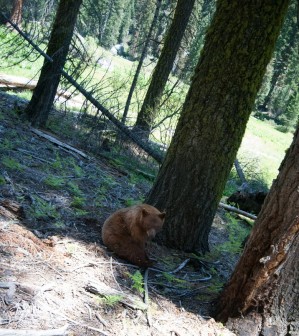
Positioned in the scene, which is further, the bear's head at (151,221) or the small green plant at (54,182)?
the small green plant at (54,182)

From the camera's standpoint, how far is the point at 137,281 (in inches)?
171

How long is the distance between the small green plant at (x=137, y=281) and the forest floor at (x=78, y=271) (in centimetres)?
2

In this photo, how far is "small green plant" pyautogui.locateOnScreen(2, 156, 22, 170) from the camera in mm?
6416

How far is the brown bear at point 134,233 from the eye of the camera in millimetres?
4824

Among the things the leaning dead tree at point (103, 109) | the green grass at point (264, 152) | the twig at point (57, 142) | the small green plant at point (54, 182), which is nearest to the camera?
the small green plant at point (54, 182)

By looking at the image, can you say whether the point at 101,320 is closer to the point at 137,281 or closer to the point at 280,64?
the point at 137,281

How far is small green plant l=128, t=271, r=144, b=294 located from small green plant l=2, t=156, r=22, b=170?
2922 millimetres

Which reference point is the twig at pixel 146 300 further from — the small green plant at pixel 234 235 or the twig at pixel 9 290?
the small green plant at pixel 234 235

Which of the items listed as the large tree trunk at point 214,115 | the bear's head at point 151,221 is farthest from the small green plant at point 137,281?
the large tree trunk at point 214,115

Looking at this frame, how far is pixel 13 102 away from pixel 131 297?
28.8 ft

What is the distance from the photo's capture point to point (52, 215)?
17.6ft

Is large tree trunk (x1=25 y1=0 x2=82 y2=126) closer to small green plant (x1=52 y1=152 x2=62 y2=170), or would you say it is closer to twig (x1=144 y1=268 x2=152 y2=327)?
small green plant (x1=52 y1=152 x2=62 y2=170)

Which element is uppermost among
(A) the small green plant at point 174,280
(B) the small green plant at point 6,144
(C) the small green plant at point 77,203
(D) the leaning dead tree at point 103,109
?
(D) the leaning dead tree at point 103,109

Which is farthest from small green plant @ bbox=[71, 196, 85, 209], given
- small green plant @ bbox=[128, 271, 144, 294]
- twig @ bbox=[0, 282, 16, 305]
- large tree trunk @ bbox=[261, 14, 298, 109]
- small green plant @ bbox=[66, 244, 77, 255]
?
large tree trunk @ bbox=[261, 14, 298, 109]
